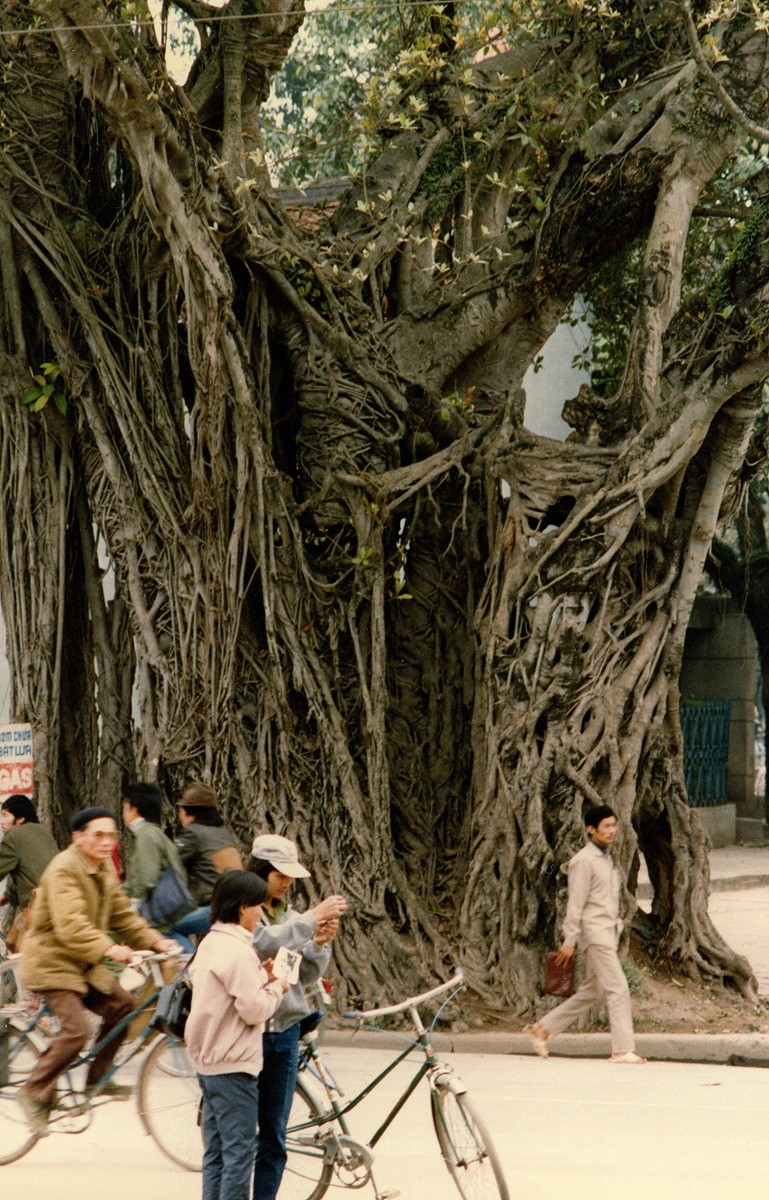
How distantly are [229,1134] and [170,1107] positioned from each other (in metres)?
1.46

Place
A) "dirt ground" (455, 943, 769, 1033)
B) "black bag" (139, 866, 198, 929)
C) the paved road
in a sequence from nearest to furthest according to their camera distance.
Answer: the paved road < "black bag" (139, 866, 198, 929) < "dirt ground" (455, 943, 769, 1033)

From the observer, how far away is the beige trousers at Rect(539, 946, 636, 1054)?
8078mm

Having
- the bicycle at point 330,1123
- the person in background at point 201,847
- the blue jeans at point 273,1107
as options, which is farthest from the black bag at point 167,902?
the blue jeans at point 273,1107

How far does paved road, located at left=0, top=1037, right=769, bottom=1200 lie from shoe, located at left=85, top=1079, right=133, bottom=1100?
0.26m

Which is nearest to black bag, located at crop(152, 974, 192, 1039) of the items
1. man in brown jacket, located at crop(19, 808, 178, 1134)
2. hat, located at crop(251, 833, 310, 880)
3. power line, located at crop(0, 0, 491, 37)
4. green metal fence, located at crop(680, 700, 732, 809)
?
hat, located at crop(251, 833, 310, 880)

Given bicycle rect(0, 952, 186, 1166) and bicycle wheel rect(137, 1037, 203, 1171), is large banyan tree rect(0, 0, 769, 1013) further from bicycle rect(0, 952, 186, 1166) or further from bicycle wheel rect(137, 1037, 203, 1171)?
bicycle wheel rect(137, 1037, 203, 1171)

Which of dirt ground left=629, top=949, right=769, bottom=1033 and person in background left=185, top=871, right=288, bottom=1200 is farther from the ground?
person in background left=185, top=871, right=288, bottom=1200

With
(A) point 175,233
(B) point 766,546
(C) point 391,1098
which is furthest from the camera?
(B) point 766,546

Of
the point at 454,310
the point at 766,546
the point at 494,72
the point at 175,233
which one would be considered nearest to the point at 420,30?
the point at 494,72

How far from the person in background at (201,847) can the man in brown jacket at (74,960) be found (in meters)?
1.49

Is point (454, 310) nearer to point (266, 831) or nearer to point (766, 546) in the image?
point (266, 831)

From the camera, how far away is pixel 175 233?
30.2 feet

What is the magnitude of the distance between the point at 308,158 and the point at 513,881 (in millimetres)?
7199

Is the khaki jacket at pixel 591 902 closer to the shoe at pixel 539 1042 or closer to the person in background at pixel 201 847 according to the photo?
the shoe at pixel 539 1042
